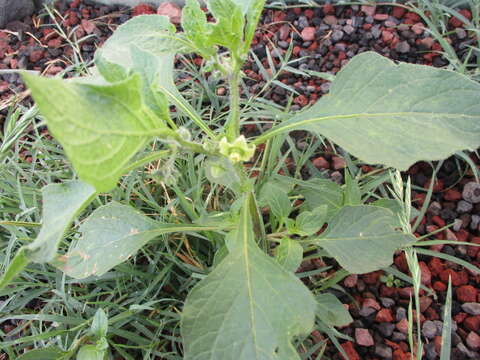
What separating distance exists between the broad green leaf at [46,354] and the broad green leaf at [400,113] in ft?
2.68

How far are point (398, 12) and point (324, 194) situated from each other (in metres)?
1.06

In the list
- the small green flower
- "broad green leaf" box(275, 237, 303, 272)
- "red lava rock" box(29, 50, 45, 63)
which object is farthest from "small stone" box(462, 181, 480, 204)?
"red lava rock" box(29, 50, 45, 63)

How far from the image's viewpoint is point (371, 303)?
1.34m

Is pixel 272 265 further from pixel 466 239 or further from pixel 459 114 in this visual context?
pixel 466 239

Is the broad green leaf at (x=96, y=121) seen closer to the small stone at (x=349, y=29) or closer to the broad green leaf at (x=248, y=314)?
the broad green leaf at (x=248, y=314)

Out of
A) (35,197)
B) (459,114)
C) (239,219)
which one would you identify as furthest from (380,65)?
(35,197)

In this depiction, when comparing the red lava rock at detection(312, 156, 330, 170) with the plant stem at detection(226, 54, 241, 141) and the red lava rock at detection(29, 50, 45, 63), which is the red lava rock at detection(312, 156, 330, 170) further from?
the red lava rock at detection(29, 50, 45, 63)

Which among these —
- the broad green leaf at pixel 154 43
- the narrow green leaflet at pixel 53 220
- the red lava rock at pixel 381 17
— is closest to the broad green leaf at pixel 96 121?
the narrow green leaflet at pixel 53 220

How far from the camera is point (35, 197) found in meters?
1.47

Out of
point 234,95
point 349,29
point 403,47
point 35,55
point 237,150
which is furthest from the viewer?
point 35,55

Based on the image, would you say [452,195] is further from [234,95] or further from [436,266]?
[234,95]

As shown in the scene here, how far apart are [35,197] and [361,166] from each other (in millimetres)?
1112

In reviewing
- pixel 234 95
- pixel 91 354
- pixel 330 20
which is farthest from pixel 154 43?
pixel 330 20

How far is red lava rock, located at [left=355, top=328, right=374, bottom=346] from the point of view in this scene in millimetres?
1287
